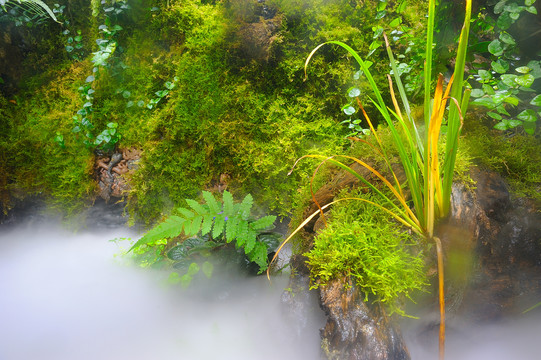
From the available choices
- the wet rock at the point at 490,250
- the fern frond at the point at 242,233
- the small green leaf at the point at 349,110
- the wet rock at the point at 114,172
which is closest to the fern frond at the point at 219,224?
the fern frond at the point at 242,233

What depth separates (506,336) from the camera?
1876mm

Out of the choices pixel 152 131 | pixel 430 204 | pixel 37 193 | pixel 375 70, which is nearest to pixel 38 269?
pixel 37 193

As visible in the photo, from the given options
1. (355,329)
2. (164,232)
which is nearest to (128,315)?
(164,232)

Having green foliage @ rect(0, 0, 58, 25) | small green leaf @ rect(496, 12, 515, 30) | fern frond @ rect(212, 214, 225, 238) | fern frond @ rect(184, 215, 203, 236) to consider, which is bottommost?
fern frond @ rect(212, 214, 225, 238)

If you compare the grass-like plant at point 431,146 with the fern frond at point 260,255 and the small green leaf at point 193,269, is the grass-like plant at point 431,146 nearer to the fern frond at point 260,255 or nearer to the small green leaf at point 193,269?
the fern frond at point 260,255

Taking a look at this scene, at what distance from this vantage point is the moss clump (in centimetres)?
150

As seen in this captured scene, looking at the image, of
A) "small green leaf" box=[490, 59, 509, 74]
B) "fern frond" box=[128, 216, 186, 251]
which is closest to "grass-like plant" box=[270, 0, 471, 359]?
"small green leaf" box=[490, 59, 509, 74]

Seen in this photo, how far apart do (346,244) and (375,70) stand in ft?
5.84

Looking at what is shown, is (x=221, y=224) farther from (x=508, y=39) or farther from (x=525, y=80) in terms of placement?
(x=508, y=39)

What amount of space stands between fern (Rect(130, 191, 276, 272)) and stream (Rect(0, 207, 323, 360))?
16.5 inches

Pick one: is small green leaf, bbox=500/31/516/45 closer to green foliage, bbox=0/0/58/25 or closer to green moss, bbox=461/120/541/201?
green moss, bbox=461/120/541/201

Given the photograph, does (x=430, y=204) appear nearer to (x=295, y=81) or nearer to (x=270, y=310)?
(x=270, y=310)

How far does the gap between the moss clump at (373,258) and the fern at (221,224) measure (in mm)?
481

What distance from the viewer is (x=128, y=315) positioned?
2.30 metres
